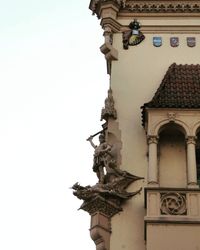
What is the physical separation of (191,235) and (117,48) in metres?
6.09

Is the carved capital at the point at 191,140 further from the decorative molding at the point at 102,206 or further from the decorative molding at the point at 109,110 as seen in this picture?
the decorative molding at the point at 102,206

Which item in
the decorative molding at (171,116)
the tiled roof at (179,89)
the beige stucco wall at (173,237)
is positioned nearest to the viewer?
the beige stucco wall at (173,237)

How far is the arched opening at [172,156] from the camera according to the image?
1661cm

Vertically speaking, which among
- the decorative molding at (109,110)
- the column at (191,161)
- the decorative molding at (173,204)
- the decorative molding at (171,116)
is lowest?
the decorative molding at (173,204)

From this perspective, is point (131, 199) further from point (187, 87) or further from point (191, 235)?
point (187, 87)

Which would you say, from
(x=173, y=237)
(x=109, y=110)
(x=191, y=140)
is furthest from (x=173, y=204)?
(x=109, y=110)

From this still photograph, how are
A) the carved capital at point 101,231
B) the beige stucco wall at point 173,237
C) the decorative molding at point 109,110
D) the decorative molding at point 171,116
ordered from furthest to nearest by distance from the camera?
the decorative molding at point 109,110
the decorative molding at point 171,116
the carved capital at point 101,231
the beige stucco wall at point 173,237

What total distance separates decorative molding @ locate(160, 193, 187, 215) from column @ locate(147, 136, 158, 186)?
498 millimetres

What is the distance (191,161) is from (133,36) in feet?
14.8

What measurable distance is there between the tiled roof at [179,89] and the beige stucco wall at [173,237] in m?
3.11

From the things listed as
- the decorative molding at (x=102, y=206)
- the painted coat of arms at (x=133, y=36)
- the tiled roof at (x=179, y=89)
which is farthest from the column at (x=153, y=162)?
the painted coat of arms at (x=133, y=36)

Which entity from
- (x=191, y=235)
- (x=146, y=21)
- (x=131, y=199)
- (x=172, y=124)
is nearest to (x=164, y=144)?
(x=172, y=124)

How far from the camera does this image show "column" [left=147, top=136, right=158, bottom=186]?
16.2m

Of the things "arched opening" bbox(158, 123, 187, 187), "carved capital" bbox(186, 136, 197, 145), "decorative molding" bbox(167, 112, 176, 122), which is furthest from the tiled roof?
"carved capital" bbox(186, 136, 197, 145)
